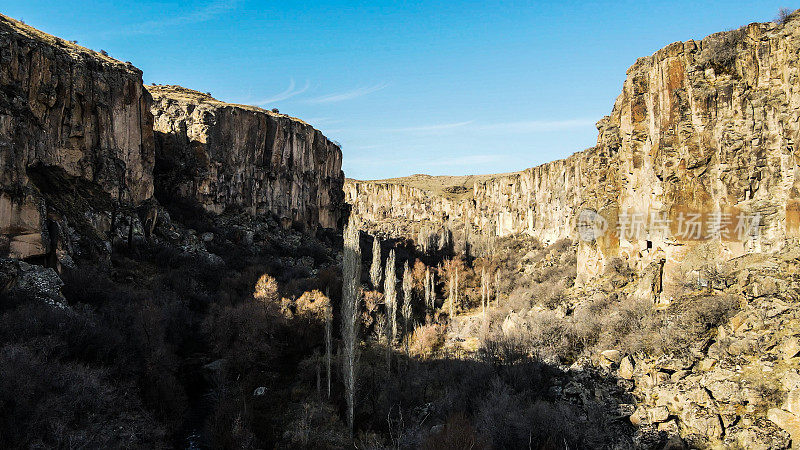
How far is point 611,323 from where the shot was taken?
15.3 meters

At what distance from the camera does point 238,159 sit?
4228cm

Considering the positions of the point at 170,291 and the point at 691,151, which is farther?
the point at 170,291

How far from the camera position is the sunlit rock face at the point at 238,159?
3856cm

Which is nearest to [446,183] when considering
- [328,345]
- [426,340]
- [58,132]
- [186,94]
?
[186,94]

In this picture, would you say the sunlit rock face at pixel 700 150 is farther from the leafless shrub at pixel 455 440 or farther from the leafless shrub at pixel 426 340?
the leafless shrub at pixel 455 440

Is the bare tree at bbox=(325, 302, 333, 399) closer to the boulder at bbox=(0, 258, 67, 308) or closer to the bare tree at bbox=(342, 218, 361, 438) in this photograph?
the bare tree at bbox=(342, 218, 361, 438)

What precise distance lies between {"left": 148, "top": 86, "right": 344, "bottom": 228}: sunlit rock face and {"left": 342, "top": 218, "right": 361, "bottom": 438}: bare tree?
2430 centimetres

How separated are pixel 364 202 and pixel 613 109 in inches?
2830

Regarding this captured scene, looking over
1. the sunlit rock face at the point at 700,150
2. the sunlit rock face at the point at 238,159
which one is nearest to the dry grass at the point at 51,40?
the sunlit rock face at the point at 238,159

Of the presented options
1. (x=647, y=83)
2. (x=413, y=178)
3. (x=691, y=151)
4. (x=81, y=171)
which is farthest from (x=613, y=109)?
(x=413, y=178)

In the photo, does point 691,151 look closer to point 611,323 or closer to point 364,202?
point 611,323

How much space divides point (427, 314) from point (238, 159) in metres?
24.9

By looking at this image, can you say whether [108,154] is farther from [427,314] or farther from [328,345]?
[427,314]

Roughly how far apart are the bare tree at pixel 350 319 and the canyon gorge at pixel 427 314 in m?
0.14
